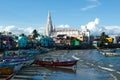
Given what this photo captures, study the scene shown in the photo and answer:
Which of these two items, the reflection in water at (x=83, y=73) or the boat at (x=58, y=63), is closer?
the reflection in water at (x=83, y=73)

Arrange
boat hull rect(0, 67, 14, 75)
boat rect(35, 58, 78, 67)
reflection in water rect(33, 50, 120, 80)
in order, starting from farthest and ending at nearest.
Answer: boat rect(35, 58, 78, 67) < reflection in water rect(33, 50, 120, 80) < boat hull rect(0, 67, 14, 75)

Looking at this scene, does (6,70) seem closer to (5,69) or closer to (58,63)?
(5,69)

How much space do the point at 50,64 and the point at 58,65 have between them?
168 centimetres

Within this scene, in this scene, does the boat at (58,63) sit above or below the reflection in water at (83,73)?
above

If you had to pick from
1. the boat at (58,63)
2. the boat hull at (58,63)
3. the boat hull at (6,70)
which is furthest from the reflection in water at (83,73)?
the boat hull at (6,70)

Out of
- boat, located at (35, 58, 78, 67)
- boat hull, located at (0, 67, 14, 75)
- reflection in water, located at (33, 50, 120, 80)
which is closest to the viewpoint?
boat hull, located at (0, 67, 14, 75)

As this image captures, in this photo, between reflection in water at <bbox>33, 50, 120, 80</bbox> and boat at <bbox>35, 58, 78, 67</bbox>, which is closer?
reflection in water at <bbox>33, 50, 120, 80</bbox>

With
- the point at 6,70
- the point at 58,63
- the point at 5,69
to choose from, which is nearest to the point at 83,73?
the point at 58,63

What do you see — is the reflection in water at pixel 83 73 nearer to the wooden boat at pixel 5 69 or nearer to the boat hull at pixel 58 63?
the boat hull at pixel 58 63

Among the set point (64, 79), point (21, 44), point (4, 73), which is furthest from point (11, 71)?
point (21, 44)

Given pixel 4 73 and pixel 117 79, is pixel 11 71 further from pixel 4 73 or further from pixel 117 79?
pixel 117 79

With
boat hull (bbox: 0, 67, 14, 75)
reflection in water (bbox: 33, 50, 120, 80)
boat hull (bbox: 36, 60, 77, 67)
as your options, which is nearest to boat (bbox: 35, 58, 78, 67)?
boat hull (bbox: 36, 60, 77, 67)

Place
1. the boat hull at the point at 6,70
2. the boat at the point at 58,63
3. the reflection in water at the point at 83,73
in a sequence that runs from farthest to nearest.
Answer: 1. the boat at the point at 58,63
2. the reflection in water at the point at 83,73
3. the boat hull at the point at 6,70

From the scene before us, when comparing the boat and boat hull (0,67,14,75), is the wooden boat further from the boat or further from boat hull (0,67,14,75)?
the boat
